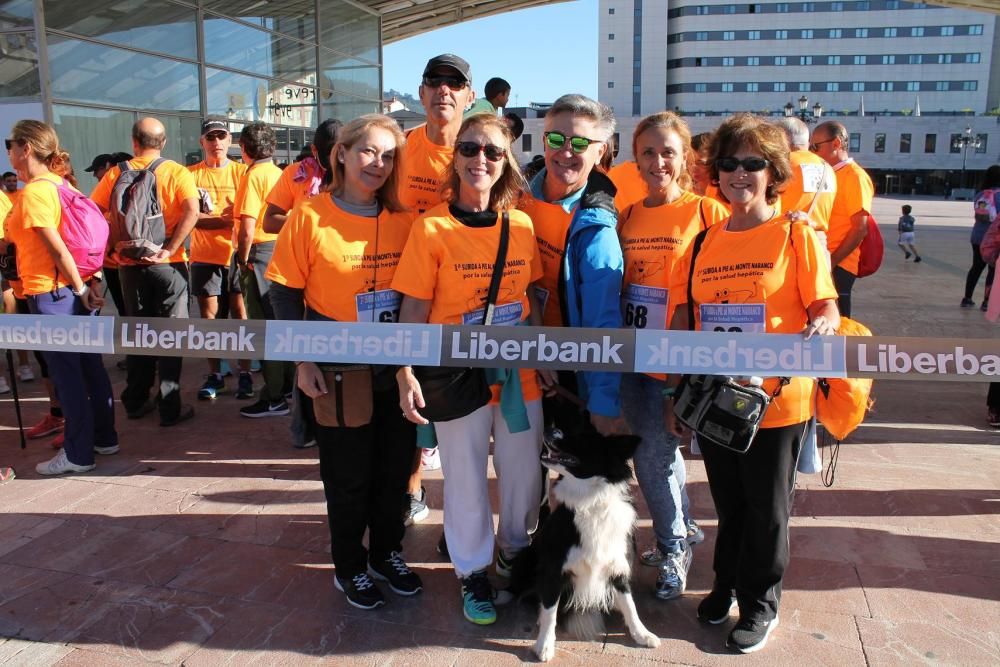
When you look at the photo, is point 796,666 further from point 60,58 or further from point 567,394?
point 60,58

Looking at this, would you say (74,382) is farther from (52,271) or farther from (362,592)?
(362,592)

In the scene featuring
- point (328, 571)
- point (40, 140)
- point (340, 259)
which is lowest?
point (328, 571)

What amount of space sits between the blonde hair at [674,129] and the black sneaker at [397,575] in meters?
2.08

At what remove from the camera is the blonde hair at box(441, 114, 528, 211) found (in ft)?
9.34

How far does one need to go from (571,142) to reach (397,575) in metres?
2.02

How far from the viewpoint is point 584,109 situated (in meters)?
2.90

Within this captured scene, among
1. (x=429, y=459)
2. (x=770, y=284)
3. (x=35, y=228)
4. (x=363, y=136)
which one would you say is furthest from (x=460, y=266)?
(x=35, y=228)

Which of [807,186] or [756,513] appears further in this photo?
[807,186]

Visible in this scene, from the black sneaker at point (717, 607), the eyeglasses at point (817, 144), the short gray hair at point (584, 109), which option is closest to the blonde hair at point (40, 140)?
the short gray hair at point (584, 109)

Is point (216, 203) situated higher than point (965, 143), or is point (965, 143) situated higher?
point (965, 143)

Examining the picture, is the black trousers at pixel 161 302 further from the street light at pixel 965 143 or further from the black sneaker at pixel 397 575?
the street light at pixel 965 143

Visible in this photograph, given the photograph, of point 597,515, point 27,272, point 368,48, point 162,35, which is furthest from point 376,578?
point 368,48

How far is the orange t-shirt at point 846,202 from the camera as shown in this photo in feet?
17.1

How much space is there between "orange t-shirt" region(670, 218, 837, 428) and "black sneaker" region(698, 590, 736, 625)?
0.81 meters
